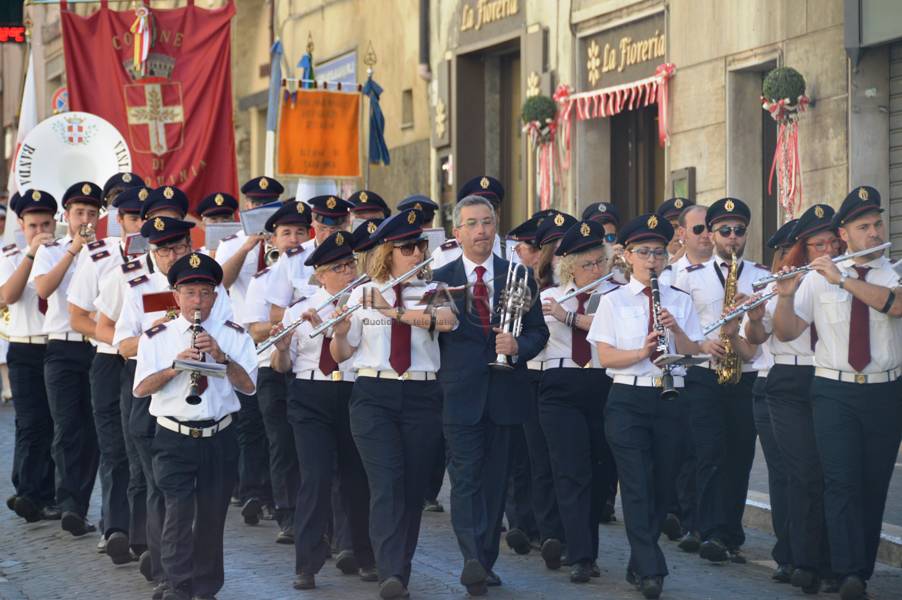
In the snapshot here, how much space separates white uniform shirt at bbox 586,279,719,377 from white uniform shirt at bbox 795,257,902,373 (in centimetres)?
69

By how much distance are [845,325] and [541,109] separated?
1395cm

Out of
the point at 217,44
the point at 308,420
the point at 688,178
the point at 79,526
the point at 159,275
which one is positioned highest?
the point at 217,44

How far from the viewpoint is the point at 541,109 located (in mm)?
23672

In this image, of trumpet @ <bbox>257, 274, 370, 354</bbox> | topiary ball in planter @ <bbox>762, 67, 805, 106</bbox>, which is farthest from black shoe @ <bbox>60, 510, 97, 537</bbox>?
topiary ball in planter @ <bbox>762, 67, 805, 106</bbox>

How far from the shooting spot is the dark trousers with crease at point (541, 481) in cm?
1123

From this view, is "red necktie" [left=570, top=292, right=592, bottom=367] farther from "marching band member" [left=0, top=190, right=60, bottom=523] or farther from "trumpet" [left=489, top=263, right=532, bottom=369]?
"marching band member" [left=0, top=190, right=60, bottom=523]

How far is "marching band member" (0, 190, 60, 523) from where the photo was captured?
42.6 ft

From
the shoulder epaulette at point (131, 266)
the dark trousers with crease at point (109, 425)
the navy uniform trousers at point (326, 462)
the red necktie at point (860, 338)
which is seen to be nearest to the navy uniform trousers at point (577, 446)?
the navy uniform trousers at point (326, 462)

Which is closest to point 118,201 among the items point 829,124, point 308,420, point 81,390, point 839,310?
point 81,390

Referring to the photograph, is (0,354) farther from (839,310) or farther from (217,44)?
(839,310)

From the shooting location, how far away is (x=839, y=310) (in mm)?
10023

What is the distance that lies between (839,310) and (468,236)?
2.01 metres

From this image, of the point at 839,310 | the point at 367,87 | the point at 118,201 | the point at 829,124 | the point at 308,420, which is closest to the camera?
the point at 839,310

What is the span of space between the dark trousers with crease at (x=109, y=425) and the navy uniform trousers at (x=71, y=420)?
35.4 inches
